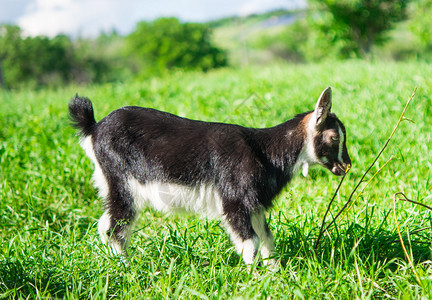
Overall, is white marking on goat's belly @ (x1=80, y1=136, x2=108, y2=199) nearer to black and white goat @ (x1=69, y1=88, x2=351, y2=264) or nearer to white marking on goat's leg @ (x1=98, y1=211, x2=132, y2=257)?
black and white goat @ (x1=69, y1=88, x2=351, y2=264)

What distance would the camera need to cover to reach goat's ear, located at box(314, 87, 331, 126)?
7.47ft

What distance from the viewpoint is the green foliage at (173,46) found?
46906 mm

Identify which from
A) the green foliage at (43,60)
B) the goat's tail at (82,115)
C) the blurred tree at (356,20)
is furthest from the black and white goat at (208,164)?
the green foliage at (43,60)

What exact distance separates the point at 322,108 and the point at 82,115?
1653 mm

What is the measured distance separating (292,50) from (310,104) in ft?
226

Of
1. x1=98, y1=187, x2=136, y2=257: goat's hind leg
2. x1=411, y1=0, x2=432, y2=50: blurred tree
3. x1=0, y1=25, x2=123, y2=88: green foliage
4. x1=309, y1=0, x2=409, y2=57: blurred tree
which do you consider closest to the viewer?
x1=98, y1=187, x2=136, y2=257: goat's hind leg

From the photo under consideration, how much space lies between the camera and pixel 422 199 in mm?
3248

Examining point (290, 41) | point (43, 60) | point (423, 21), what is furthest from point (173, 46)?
point (423, 21)

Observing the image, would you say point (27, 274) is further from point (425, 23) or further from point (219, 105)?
point (425, 23)

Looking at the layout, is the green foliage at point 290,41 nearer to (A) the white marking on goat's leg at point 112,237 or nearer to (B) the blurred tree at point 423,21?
(B) the blurred tree at point 423,21

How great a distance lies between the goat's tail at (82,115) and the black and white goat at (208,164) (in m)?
0.12

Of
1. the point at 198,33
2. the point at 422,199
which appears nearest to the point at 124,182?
the point at 422,199

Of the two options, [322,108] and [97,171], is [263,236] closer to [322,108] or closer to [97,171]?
[322,108]

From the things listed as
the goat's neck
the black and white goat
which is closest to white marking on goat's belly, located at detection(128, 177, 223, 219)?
the black and white goat
